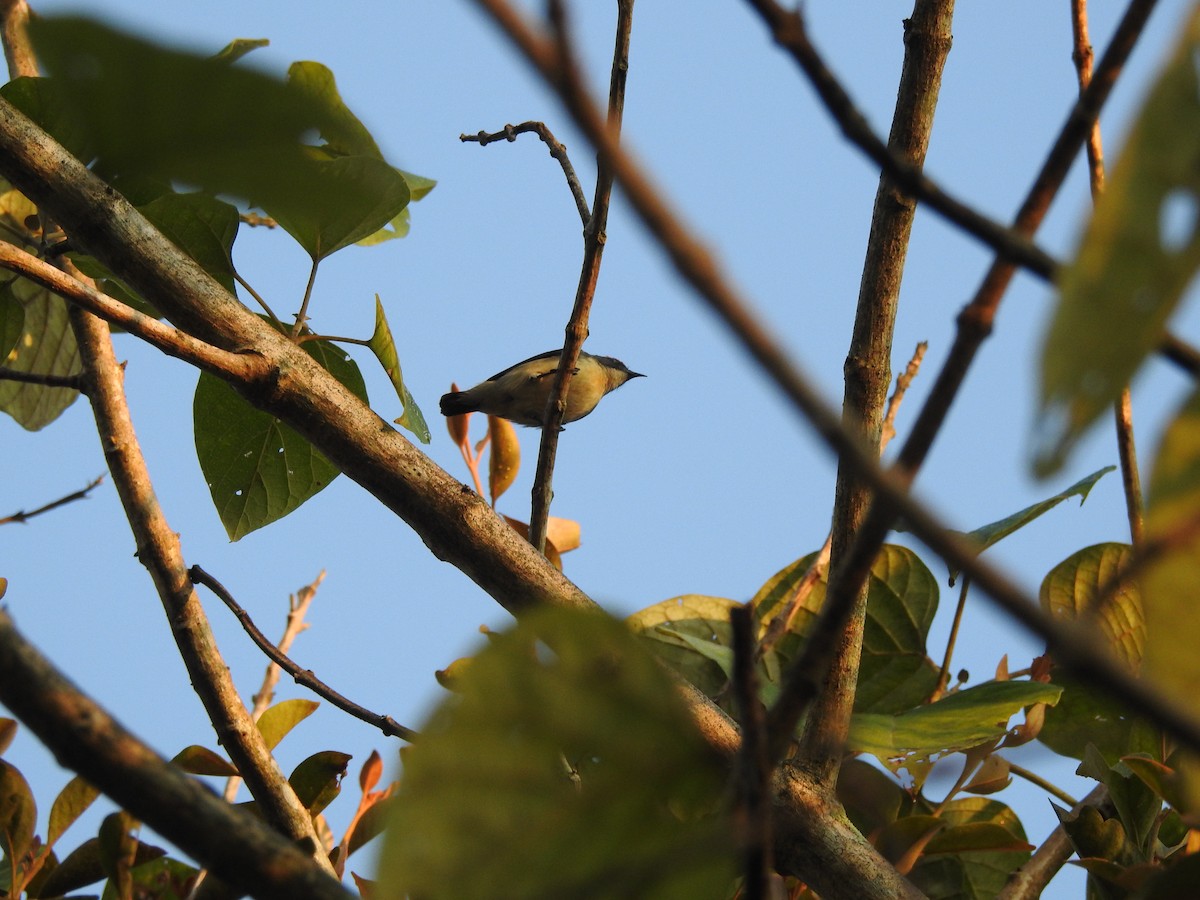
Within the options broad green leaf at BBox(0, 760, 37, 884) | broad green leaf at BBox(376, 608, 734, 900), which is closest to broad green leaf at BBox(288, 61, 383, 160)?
broad green leaf at BBox(0, 760, 37, 884)

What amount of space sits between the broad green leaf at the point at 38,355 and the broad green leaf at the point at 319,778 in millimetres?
1431

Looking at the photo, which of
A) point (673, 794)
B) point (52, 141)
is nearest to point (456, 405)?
point (52, 141)

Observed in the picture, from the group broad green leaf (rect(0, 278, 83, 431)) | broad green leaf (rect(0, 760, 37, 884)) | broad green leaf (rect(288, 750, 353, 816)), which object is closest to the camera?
broad green leaf (rect(0, 760, 37, 884))

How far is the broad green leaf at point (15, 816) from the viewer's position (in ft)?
6.25

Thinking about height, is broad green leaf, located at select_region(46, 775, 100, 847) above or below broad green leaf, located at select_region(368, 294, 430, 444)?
below

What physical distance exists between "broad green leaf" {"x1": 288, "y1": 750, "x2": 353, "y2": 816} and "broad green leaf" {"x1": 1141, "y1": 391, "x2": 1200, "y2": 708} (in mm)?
1700

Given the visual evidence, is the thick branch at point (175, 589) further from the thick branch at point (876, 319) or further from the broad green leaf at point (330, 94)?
the thick branch at point (876, 319)

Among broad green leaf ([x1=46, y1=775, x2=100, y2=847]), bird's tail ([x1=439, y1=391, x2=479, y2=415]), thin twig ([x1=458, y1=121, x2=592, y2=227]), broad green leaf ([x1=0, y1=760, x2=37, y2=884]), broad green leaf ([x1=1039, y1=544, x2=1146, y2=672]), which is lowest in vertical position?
broad green leaf ([x1=0, y1=760, x2=37, y2=884])

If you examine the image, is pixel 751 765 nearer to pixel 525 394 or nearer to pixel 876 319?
pixel 876 319

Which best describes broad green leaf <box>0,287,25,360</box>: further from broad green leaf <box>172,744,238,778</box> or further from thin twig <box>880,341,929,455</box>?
thin twig <box>880,341,929,455</box>

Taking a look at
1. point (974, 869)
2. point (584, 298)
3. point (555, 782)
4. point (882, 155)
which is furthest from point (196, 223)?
point (974, 869)

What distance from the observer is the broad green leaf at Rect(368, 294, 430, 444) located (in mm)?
2576

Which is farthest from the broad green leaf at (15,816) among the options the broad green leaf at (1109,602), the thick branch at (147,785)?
the broad green leaf at (1109,602)

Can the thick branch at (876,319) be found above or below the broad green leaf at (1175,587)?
above
